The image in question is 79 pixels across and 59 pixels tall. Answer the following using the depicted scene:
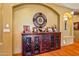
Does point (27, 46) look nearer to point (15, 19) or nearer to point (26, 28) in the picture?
point (26, 28)

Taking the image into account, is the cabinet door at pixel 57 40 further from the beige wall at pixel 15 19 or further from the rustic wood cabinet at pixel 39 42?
the beige wall at pixel 15 19

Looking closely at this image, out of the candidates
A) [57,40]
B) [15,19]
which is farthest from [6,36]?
[57,40]

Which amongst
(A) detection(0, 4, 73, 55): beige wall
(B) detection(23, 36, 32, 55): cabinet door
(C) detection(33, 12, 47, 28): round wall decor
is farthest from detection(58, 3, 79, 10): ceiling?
(B) detection(23, 36, 32, 55): cabinet door

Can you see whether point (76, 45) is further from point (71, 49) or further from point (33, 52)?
point (33, 52)

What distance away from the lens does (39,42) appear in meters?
2.34

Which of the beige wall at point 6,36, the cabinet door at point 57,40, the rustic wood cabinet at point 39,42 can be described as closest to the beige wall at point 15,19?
the beige wall at point 6,36

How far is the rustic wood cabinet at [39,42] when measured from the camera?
7.48 feet

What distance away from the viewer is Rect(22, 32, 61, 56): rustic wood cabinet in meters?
2.28

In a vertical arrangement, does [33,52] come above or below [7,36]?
below

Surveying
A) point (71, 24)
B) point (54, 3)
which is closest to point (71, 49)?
point (71, 24)

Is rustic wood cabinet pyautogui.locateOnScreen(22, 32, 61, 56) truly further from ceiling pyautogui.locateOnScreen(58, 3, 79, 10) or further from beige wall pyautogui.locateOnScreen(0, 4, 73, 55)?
ceiling pyautogui.locateOnScreen(58, 3, 79, 10)

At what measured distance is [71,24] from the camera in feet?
7.66

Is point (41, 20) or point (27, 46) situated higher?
point (41, 20)

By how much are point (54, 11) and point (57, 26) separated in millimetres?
244
